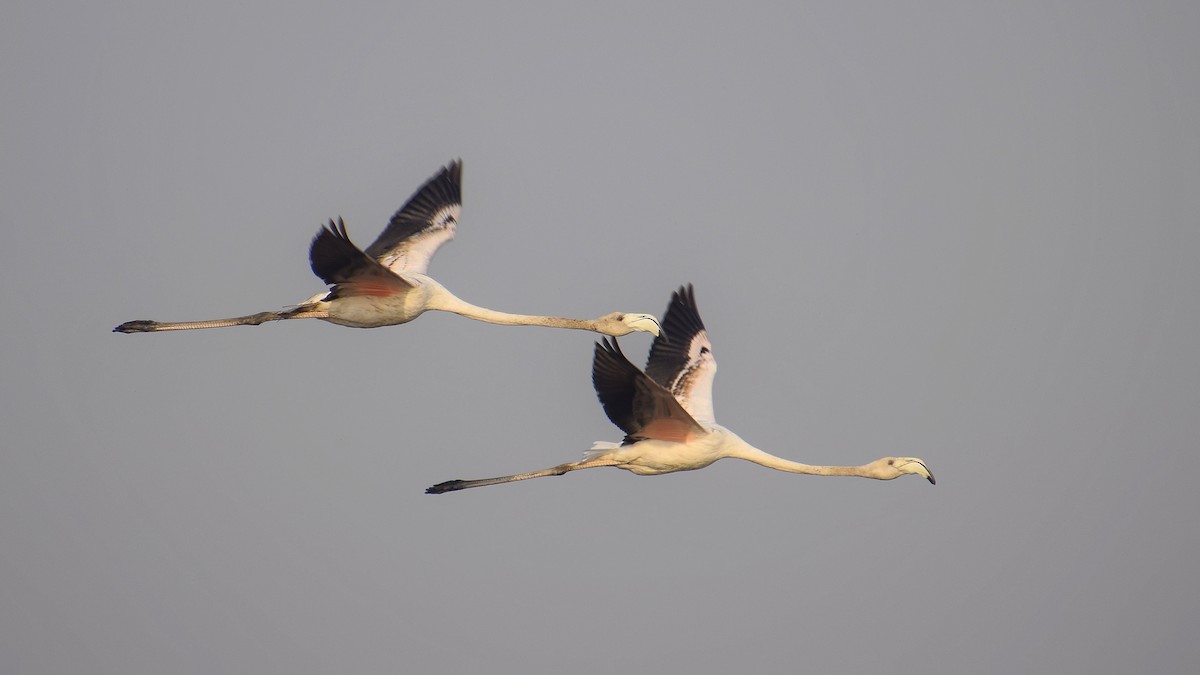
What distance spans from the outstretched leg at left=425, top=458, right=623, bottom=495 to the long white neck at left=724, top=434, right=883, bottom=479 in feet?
4.68

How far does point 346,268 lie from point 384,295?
130 centimetres

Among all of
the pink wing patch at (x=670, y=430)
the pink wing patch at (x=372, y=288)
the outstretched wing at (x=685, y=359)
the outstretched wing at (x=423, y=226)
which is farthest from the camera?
the outstretched wing at (x=423, y=226)

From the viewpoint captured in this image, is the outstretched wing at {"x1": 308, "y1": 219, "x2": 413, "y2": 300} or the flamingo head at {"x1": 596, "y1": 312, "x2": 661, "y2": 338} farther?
the flamingo head at {"x1": 596, "y1": 312, "x2": 661, "y2": 338}

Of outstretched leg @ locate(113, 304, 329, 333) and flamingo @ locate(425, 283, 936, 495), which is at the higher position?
outstretched leg @ locate(113, 304, 329, 333)

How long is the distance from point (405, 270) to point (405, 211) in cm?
197

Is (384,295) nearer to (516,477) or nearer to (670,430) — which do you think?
(516,477)

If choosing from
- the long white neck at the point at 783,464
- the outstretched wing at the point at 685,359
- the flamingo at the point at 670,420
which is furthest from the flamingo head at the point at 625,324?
the long white neck at the point at 783,464

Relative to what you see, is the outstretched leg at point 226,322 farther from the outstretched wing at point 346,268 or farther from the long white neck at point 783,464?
the long white neck at point 783,464

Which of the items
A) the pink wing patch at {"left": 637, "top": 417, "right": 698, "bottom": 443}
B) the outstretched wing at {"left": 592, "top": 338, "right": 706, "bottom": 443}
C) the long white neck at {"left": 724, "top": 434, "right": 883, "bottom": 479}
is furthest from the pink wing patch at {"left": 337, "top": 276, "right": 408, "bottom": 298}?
the long white neck at {"left": 724, "top": 434, "right": 883, "bottom": 479}

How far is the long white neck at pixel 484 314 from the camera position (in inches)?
859

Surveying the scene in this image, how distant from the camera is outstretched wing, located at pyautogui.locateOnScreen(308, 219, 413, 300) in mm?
19000

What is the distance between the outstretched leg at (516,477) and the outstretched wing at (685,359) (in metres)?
1.56

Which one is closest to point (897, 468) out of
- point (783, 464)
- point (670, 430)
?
point (783, 464)

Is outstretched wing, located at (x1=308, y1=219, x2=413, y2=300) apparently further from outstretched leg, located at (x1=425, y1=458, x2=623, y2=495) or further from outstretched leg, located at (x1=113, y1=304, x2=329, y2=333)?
outstretched leg, located at (x1=425, y1=458, x2=623, y2=495)
